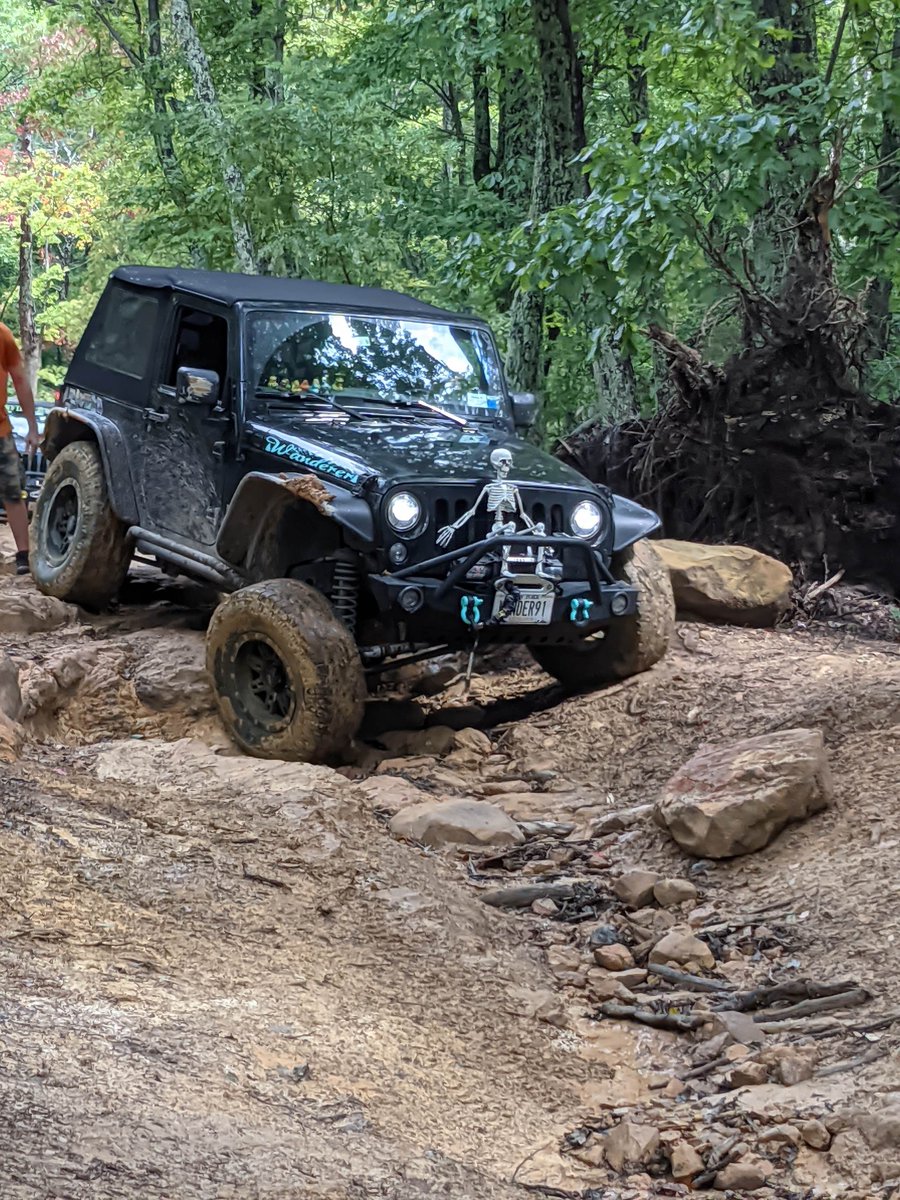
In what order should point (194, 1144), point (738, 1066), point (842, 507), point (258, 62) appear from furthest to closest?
point (258, 62) < point (842, 507) < point (738, 1066) < point (194, 1144)

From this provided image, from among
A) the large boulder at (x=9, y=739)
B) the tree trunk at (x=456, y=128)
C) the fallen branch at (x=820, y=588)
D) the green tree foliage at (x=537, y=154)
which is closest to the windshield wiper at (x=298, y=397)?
the large boulder at (x=9, y=739)

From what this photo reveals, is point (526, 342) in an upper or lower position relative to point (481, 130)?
lower

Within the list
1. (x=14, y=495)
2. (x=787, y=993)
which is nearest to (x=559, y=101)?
(x=14, y=495)

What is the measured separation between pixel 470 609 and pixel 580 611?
65 cm

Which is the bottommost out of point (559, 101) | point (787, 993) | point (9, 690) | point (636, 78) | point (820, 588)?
point (787, 993)

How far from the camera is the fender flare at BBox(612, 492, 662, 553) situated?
23.4ft

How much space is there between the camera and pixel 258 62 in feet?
59.9

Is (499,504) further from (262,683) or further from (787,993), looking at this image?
(787,993)

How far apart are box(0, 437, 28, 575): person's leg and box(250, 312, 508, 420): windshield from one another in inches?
95.8

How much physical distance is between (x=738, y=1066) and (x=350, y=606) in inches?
127

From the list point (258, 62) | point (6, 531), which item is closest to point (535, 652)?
point (6, 531)

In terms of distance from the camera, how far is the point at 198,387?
7.02 meters

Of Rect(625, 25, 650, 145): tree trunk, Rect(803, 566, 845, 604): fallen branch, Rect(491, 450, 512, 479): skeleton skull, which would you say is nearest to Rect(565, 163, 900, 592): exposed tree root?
Rect(803, 566, 845, 604): fallen branch

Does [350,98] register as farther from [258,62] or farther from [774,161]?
[774,161]
